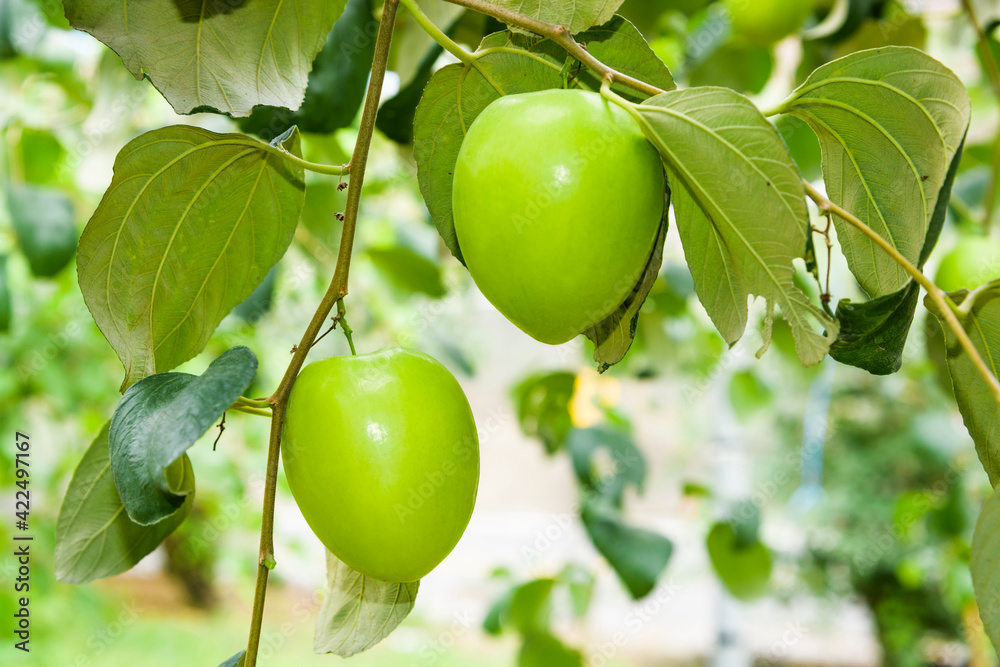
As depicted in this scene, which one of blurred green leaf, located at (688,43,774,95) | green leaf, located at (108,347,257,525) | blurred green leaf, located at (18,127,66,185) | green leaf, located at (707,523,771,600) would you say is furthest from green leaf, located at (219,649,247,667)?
green leaf, located at (707,523,771,600)

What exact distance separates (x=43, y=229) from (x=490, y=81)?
0.67 meters

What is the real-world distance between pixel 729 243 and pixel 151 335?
32cm

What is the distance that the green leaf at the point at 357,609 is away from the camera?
46cm

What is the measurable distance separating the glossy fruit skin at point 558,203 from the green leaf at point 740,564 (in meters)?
1.11

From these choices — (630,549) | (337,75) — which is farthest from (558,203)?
(630,549)

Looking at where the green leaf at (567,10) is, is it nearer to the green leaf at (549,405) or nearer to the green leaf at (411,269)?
the green leaf at (411,269)

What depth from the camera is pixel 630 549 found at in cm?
113

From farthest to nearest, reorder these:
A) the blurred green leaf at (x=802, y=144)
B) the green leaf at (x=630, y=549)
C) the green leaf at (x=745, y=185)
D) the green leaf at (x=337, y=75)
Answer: the green leaf at (x=630, y=549)
the blurred green leaf at (x=802, y=144)
the green leaf at (x=337, y=75)
the green leaf at (x=745, y=185)

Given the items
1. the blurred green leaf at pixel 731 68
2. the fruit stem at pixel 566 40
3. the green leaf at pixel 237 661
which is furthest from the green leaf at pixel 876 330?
the blurred green leaf at pixel 731 68

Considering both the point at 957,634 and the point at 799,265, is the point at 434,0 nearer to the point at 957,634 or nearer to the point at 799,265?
the point at 799,265

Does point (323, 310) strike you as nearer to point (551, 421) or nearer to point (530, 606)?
point (551, 421)

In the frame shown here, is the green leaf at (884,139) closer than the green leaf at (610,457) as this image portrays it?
Yes

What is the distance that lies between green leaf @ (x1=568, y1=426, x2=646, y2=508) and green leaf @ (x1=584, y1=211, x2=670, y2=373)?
0.81 meters

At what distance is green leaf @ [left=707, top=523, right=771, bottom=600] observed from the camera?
1.35 meters
